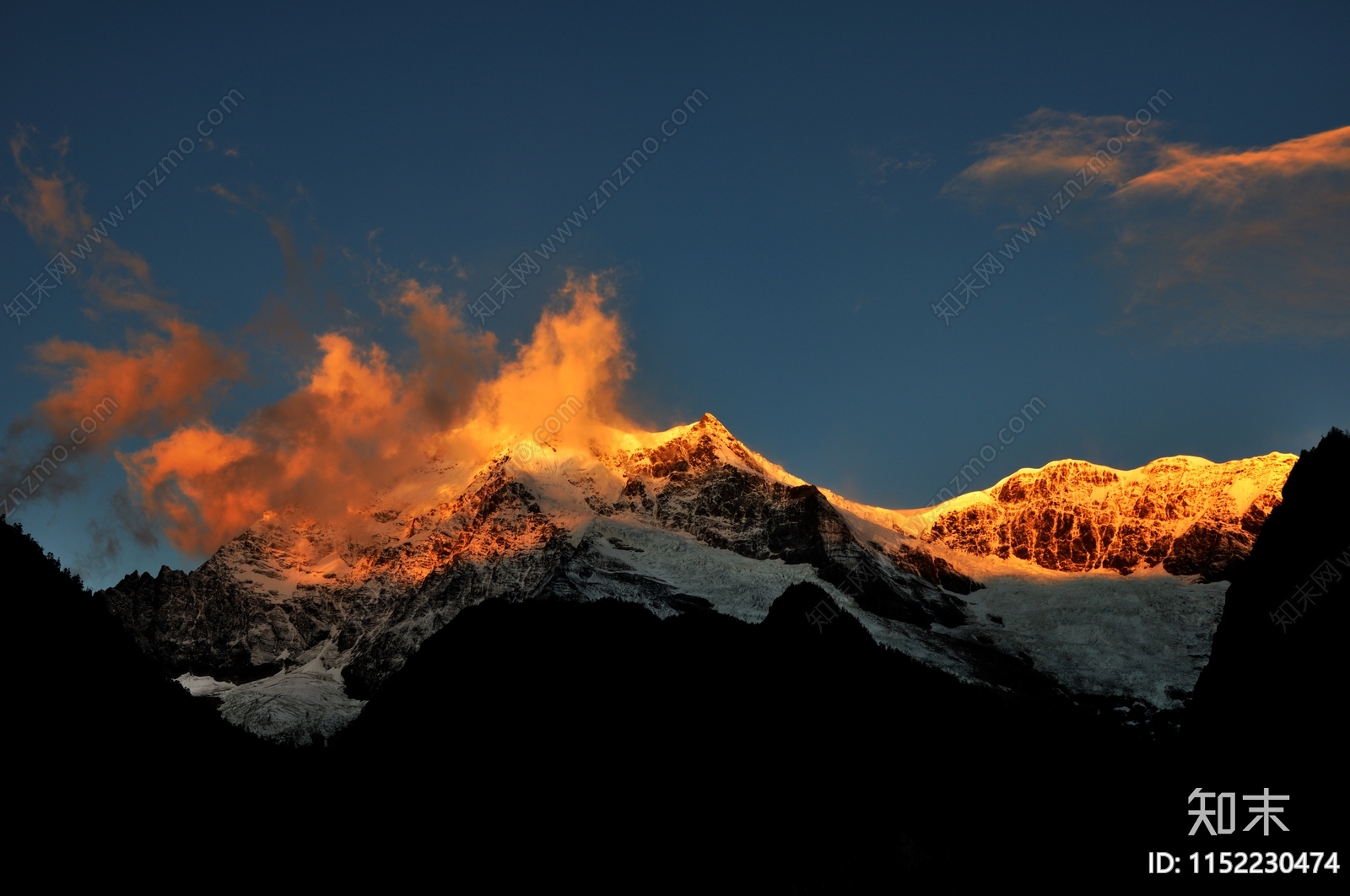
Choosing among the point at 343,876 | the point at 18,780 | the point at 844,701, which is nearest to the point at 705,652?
the point at 844,701

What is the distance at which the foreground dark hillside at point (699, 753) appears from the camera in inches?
1564

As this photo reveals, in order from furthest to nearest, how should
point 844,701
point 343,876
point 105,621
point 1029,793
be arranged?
point 844,701, point 1029,793, point 343,876, point 105,621

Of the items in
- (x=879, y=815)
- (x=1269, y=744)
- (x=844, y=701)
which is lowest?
(x=879, y=815)

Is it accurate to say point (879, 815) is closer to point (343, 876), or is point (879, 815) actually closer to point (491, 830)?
point (491, 830)

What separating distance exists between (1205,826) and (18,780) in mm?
43862

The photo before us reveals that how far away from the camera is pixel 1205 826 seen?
38188mm

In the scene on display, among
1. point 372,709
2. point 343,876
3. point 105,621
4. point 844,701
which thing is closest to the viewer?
point 105,621

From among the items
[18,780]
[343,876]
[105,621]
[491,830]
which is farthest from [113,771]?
[491,830]

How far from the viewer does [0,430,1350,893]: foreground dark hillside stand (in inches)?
1564

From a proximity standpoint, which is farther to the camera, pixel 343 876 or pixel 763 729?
pixel 763 729

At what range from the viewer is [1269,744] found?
38312 mm

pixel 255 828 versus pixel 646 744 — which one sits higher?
pixel 646 744

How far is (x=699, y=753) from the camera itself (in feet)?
238

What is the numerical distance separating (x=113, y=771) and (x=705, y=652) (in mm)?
54723
